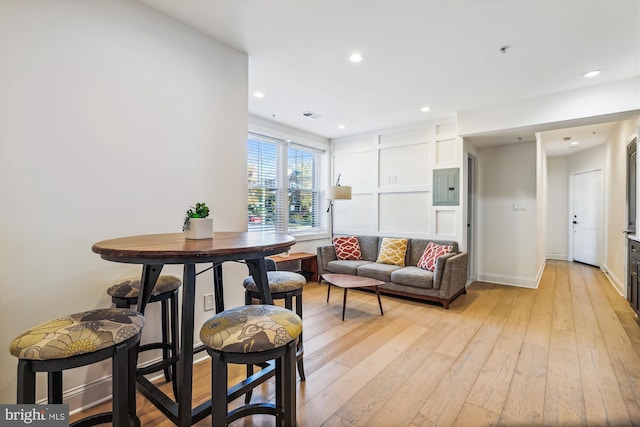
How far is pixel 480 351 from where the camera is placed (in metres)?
2.50

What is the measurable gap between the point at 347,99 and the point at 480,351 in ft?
9.78

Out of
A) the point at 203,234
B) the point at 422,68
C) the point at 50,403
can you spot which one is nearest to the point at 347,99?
the point at 422,68

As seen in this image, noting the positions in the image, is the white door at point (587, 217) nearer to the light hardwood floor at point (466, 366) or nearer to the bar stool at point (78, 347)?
the light hardwood floor at point (466, 366)

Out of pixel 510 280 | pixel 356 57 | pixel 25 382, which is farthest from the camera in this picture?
pixel 510 280

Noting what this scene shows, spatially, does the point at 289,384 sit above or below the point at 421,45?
below

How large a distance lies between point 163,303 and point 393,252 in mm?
3297

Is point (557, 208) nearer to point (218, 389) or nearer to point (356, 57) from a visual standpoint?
point (356, 57)

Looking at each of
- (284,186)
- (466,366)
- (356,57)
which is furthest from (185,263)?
(284,186)

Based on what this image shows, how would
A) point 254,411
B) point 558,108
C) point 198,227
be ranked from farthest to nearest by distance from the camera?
1. point 558,108
2. point 198,227
3. point 254,411

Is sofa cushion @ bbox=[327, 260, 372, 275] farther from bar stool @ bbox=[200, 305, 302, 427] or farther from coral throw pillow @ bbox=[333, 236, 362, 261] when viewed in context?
bar stool @ bbox=[200, 305, 302, 427]

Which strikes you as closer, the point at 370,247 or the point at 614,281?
the point at 614,281

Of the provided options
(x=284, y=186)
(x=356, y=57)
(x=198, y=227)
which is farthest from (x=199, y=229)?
(x=284, y=186)

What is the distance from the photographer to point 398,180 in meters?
4.85

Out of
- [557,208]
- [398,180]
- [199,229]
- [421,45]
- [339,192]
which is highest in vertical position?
[421,45]
